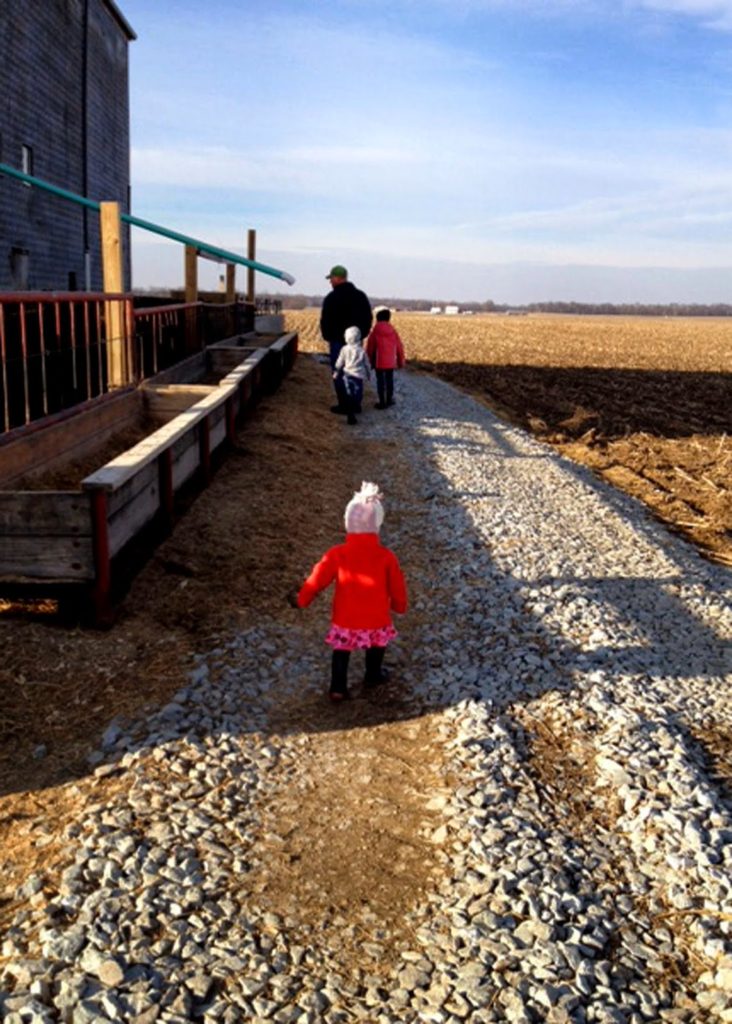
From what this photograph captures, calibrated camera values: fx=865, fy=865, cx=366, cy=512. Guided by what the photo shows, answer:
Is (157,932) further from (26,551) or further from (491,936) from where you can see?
(26,551)

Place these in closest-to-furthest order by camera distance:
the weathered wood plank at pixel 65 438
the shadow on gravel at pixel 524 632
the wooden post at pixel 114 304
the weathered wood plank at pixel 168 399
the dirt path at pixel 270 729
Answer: the dirt path at pixel 270 729 → the shadow on gravel at pixel 524 632 → the weathered wood plank at pixel 65 438 → the wooden post at pixel 114 304 → the weathered wood plank at pixel 168 399

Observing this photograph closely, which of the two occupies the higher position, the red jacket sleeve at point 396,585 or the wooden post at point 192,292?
the wooden post at point 192,292

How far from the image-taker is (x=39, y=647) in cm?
465

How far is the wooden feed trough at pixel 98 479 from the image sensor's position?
468 cm

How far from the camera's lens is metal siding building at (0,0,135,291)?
17.5 m

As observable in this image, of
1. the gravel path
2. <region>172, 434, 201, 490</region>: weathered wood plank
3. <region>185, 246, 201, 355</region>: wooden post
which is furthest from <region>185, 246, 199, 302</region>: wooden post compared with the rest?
the gravel path

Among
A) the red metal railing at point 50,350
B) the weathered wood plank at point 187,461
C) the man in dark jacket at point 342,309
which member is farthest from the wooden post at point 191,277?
the weathered wood plank at point 187,461

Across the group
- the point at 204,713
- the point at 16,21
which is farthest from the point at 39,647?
the point at 16,21

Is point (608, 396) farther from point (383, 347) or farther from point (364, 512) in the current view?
point (364, 512)

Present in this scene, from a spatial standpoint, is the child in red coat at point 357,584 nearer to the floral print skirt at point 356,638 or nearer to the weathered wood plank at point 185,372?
the floral print skirt at point 356,638

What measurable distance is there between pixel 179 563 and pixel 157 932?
3463mm

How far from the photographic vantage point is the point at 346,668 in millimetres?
4469

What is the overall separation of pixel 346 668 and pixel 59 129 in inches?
769

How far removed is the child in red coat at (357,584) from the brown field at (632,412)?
4556 millimetres
